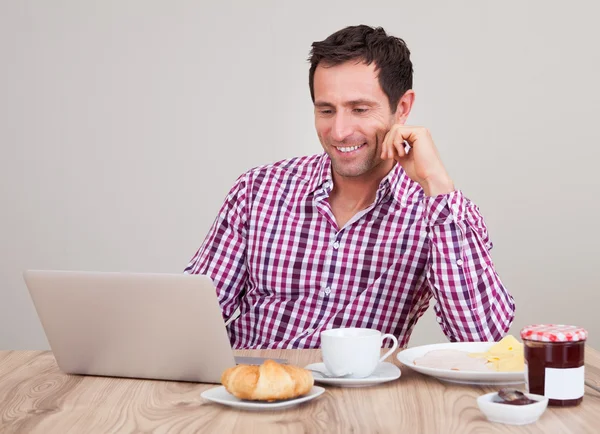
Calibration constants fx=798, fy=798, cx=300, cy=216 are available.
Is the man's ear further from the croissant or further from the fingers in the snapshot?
the croissant

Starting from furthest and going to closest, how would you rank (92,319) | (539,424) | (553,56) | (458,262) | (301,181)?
1. (553,56)
2. (301,181)
3. (458,262)
4. (92,319)
5. (539,424)

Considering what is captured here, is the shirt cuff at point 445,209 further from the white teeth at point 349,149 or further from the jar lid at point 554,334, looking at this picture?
the jar lid at point 554,334

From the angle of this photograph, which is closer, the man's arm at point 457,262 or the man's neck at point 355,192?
the man's arm at point 457,262

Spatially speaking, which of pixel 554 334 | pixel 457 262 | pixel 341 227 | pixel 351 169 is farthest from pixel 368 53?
pixel 554 334

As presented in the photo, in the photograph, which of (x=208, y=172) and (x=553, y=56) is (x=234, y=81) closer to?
(x=208, y=172)

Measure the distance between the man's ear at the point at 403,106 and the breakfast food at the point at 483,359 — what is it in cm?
82

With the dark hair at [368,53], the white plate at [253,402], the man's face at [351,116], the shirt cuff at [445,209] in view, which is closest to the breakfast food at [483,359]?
the white plate at [253,402]

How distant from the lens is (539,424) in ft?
3.13

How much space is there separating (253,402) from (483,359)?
38 cm

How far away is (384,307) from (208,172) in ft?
6.02

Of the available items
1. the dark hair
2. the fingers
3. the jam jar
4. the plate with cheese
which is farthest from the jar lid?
the dark hair

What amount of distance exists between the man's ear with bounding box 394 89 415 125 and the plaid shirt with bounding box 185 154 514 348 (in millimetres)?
187

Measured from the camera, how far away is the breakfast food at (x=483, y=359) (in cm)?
116

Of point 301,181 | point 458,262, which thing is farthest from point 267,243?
point 458,262
